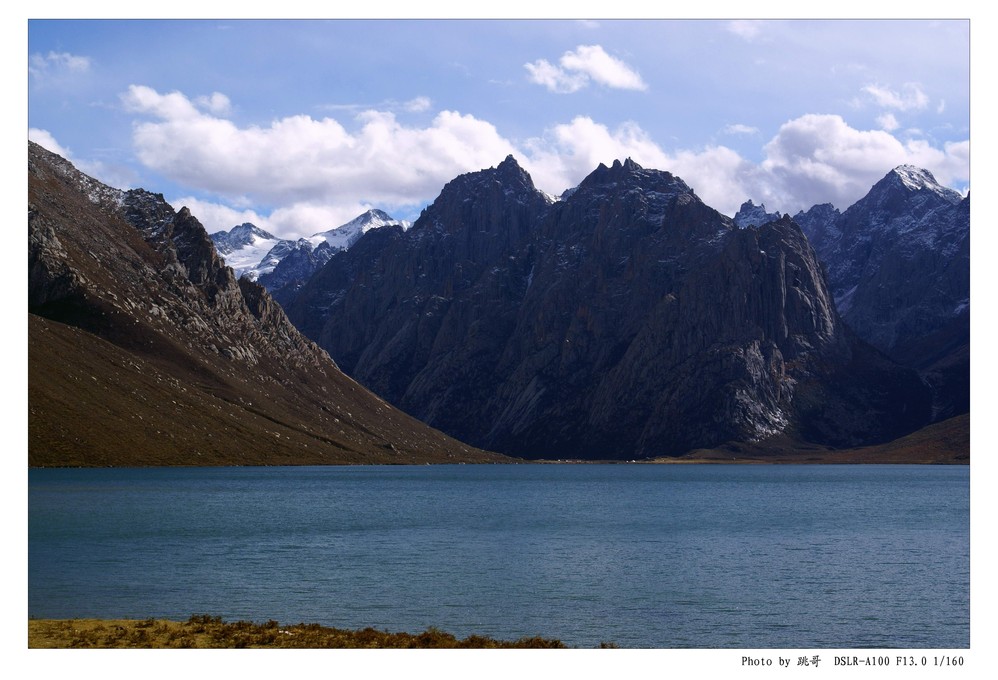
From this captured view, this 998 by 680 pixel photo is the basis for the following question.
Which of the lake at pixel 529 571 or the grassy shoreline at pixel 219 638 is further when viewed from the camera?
the lake at pixel 529 571

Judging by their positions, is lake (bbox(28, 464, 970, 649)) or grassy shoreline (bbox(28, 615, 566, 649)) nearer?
grassy shoreline (bbox(28, 615, 566, 649))

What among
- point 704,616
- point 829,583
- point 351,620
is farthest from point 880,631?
point 351,620

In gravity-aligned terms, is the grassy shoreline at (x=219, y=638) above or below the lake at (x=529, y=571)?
above

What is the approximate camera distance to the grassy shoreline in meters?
49.2

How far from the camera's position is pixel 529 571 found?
8794 centimetres

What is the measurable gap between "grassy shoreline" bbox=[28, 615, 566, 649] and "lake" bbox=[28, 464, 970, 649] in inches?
Result: 340

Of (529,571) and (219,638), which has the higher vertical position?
(219,638)

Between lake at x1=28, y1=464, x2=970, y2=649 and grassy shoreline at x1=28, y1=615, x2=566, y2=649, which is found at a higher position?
grassy shoreline at x1=28, y1=615, x2=566, y2=649

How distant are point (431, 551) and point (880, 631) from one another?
48.4 m

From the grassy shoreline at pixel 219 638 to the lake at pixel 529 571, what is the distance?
8.65 m

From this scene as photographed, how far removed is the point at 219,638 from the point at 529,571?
4073 centimetres

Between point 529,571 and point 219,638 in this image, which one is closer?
point 219,638

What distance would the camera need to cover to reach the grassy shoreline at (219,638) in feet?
162
